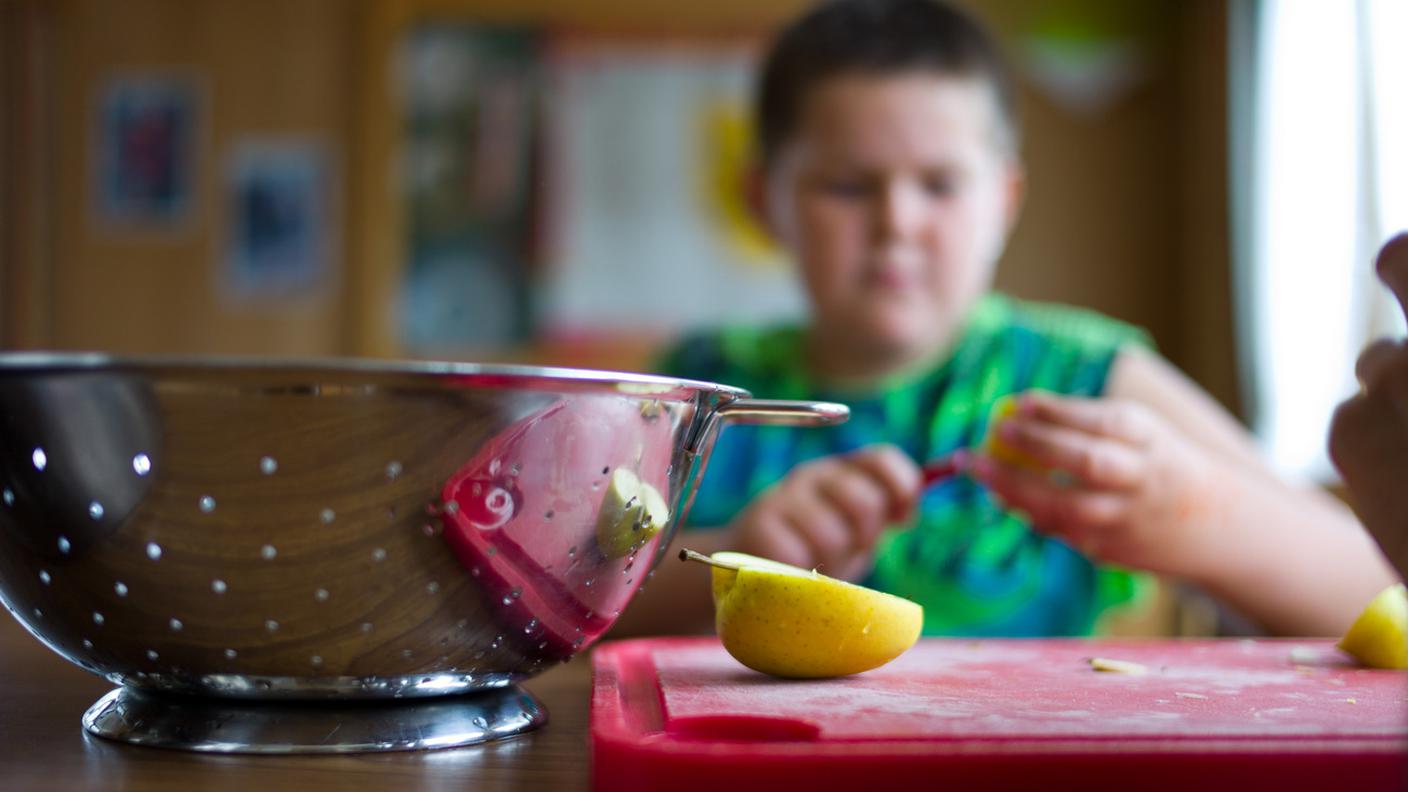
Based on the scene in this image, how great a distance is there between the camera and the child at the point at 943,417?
2.76 ft

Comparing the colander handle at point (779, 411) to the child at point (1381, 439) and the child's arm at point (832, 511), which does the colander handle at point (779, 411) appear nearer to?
the child at point (1381, 439)

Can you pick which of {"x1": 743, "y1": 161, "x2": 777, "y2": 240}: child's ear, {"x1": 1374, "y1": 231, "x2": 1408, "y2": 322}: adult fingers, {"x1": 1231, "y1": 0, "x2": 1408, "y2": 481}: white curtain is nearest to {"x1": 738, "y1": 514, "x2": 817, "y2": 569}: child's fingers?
{"x1": 1374, "y1": 231, "x2": 1408, "y2": 322}: adult fingers

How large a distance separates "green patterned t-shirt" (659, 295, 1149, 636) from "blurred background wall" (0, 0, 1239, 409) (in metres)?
1.43

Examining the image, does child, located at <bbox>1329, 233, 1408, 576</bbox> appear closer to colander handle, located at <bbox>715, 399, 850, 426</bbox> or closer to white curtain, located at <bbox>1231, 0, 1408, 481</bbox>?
colander handle, located at <bbox>715, 399, 850, 426</bbox>

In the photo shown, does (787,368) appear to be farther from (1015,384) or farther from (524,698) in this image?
(524,698)

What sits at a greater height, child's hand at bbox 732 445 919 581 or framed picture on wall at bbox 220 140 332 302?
framed picture on wall at bbox 220 140 332 302

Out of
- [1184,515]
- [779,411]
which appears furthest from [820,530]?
[779,411]

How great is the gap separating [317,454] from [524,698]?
0.53ft

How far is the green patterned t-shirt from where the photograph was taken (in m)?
1.16

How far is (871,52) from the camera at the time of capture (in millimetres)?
1226

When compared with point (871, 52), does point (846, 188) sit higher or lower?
lower

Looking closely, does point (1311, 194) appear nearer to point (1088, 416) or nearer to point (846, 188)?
point (846, 188)

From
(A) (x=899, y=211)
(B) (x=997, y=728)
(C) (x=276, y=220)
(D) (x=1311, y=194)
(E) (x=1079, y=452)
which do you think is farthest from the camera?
(C) (x=276, y=220)

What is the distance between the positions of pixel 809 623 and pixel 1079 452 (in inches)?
14.4
